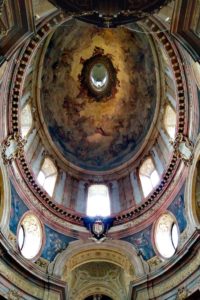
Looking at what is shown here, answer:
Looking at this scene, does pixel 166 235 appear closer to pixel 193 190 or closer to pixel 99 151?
pixel 193 190

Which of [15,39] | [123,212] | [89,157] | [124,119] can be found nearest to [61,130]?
[89,157]

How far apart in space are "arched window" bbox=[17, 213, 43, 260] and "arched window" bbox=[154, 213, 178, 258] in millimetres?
5233

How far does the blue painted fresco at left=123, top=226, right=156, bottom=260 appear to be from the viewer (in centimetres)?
1611

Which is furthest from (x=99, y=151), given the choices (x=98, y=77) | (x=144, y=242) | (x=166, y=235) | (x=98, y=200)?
(x=166, y=235)

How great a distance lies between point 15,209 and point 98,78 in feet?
42.9

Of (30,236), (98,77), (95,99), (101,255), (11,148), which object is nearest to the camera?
(11,148)

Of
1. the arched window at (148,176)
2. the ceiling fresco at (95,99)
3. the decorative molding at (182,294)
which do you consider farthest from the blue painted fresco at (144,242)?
the ceiling fresco at (95,99)

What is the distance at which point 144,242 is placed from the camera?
1664cm

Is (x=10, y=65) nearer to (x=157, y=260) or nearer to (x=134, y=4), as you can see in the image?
(x=134, y=4)

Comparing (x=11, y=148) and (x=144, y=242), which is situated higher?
(x=11, y=148)

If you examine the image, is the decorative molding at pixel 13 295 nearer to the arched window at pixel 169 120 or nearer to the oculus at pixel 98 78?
the arched window at pixel 169 120

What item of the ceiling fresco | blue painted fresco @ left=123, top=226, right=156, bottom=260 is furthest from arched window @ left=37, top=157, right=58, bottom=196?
blue painted fresco @ left=123, top=226, right=156, bottom=260

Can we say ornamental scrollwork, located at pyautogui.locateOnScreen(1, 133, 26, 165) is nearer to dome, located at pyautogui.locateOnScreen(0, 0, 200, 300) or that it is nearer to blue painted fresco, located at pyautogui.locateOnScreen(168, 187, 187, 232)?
dome, located at pyautogui.locateOnScreen(0, 0, 200, 300)

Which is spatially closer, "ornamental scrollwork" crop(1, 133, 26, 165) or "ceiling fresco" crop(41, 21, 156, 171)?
"ornamental scrollwork" crop(1, 133, 26, 165)
